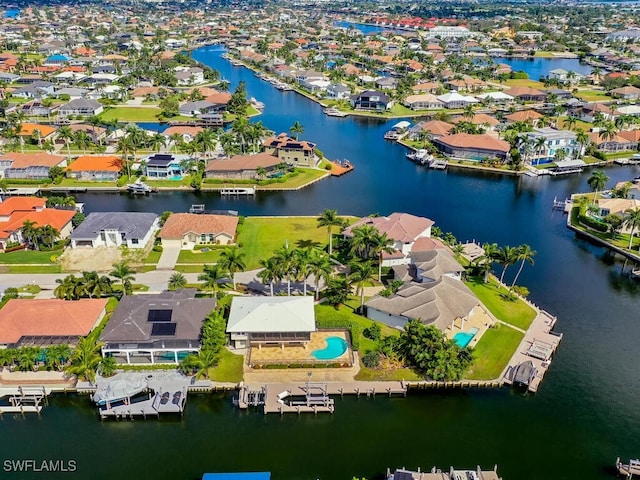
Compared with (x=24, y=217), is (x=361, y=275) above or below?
above

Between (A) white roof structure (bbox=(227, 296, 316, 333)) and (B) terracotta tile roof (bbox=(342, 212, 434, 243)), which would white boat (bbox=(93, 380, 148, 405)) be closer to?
(A) white roof structure (bbox=(227, 296, 316, 333))

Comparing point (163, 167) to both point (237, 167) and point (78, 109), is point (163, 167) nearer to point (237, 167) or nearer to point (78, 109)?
point (237, 167)

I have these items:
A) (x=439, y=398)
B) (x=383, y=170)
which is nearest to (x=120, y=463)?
(x=439, y=398)

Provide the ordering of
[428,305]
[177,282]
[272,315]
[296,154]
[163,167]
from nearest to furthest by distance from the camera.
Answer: [272,315] < [428,305] < [177,282] < [163,167] < [296,154]

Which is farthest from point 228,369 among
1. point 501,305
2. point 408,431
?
point 501,305

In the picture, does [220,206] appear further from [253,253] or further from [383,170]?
[383,170]

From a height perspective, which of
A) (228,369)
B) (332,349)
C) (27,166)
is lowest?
(27,166)
